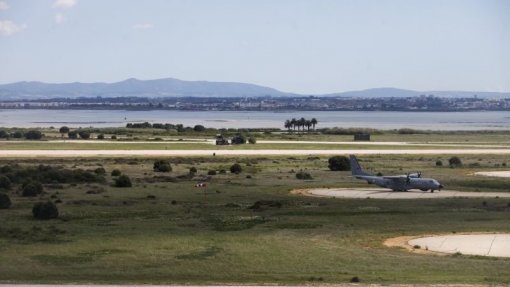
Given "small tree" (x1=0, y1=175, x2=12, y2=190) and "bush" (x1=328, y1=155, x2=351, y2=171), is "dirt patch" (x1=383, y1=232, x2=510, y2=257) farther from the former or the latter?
"bush" (x1=328, y1=155, x2=351, y2=171)

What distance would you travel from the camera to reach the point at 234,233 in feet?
160

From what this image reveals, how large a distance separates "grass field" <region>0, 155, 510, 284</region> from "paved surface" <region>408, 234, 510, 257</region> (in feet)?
6.37

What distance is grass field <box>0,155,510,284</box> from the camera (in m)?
36.0

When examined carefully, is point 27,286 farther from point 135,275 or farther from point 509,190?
point 509,190

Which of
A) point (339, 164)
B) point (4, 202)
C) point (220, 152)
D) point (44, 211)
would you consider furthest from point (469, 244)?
point (220, 152)

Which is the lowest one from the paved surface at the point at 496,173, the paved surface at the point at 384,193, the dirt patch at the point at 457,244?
the paved surface at the point at 496,173

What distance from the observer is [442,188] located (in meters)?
76.7

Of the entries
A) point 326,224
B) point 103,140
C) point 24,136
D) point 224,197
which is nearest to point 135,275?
point 326,224

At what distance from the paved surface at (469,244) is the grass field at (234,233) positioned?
6.37ft

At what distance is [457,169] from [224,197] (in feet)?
138

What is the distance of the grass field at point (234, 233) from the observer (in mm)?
35969

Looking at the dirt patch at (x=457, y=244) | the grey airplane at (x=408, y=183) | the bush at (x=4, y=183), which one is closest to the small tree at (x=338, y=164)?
the grey airplane at (x=408, y=183)

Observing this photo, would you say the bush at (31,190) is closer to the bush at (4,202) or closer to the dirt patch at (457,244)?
the bush at (4,202)

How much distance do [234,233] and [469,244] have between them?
12.8 m
